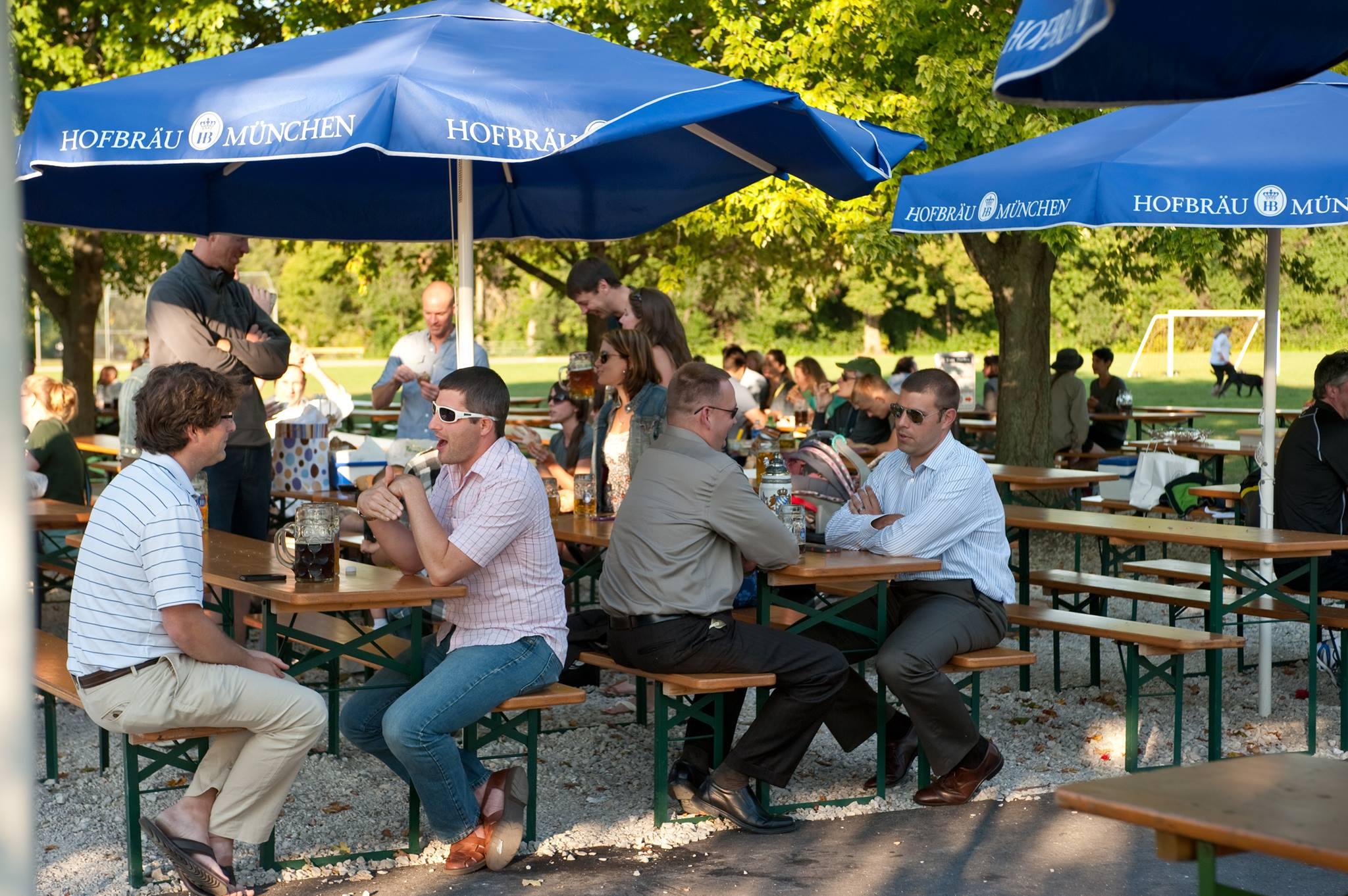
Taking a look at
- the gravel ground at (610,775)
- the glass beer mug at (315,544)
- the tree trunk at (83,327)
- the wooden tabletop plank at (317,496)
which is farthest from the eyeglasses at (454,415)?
the tree trunk at (83,327)

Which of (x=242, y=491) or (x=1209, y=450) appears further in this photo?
(x=1209, y=450)

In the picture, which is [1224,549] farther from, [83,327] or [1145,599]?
[83,327]

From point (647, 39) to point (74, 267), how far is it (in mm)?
7083

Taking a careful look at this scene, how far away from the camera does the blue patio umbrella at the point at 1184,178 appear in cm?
582

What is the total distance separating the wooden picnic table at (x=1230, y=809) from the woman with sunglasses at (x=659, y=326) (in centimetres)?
352

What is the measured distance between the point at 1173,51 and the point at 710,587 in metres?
2.41

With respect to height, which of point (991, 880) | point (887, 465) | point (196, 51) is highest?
point (196, 51)

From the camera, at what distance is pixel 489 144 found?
4527mm

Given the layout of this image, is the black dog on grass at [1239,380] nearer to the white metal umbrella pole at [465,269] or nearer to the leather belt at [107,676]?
the white metal umbrella pole at [465,269]

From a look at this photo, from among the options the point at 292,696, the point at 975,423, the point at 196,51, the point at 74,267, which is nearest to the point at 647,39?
the point at 196,51

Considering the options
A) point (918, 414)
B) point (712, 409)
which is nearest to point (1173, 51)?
point (712, 409)

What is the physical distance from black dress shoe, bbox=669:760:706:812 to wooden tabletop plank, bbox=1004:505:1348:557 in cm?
199

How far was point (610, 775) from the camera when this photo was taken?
5.80 m

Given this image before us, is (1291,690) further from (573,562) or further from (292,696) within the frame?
(292,696)
